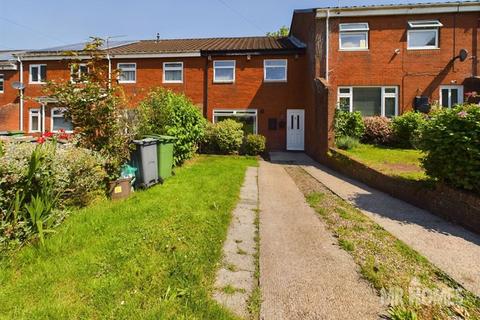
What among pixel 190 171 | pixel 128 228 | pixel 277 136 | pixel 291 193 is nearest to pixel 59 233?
pixel 128 228

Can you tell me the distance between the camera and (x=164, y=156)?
8.45 meters

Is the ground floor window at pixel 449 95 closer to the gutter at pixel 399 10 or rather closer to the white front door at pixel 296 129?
the gutter at pixel 399 10

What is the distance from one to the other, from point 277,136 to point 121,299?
15369 millimetres

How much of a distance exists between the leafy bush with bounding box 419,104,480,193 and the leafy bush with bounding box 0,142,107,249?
20.3ft

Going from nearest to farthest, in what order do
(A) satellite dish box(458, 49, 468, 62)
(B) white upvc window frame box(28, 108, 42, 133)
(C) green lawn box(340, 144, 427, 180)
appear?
1. (C) green lawn box(340, 144, 427, 180)
2. (A) satellite dish box(458, 49, 468, 62)
3. (B) white upvc window frame box(28, 108, 42, 133)

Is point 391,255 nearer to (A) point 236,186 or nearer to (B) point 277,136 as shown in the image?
(A) point 236,186

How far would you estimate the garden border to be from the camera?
4.97m

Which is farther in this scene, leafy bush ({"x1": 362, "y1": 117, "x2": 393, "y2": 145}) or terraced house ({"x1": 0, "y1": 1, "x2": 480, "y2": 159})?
terraced house ({"x1": 0, "y1": 1, "x2": 480, "y2": 159})

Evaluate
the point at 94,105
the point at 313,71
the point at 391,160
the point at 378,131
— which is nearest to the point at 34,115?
the point at 94,105

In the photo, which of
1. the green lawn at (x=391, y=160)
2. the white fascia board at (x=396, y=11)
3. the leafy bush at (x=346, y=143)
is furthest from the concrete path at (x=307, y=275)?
the white fascia board at (x=396, y=11)

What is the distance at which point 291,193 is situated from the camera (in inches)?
303

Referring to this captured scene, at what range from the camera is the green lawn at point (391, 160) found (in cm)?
750

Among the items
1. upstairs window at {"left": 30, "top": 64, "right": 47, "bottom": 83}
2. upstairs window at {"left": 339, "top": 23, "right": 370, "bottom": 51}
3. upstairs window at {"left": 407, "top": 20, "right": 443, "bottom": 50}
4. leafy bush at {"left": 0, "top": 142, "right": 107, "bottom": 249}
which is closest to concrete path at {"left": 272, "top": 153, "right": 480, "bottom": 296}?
leafy bush at {"left": 0, "top": 142, "right": 107, "bottom": 249}

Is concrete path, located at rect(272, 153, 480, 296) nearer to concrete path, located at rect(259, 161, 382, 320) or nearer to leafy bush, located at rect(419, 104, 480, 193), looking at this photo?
leafy bush, located at rect(419, 104, 480, 193)
